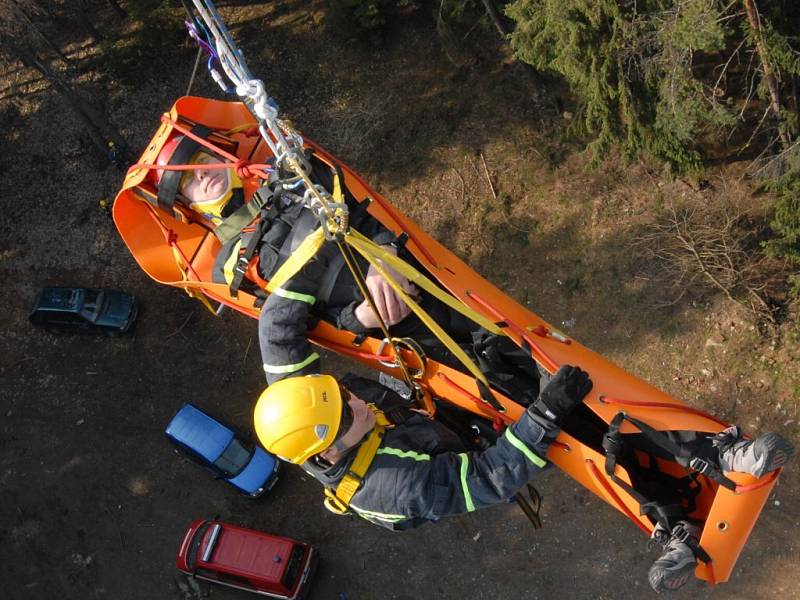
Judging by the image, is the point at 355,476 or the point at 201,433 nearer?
the point at 355,476

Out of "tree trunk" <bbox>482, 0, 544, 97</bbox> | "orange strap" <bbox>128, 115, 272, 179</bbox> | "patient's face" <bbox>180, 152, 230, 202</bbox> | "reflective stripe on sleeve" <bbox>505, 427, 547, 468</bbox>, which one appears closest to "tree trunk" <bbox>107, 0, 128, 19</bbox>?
"tree trunk" <bbox>482, 0, 544, 97</bbox>

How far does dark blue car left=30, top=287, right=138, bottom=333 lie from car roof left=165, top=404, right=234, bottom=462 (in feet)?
7.70

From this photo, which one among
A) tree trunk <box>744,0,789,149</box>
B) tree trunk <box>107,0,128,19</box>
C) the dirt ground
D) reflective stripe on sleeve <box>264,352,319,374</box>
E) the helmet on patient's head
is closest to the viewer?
reflective stripe on sleeve <box>264,352,319,374</box>

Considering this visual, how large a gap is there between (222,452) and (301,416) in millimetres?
5862

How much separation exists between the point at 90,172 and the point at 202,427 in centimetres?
576

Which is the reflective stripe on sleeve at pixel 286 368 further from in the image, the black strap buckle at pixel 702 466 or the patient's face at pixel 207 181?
the black strap buckle at pixel 702 466

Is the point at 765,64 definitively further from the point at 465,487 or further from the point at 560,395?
the point at 465,487

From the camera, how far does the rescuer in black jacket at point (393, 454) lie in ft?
14.4

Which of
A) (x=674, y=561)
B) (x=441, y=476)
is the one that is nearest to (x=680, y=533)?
(x=674, y=561)

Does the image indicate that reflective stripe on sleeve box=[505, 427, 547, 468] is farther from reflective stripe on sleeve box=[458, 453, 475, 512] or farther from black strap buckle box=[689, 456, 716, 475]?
black strap buckle box=[689, 456, 716, 475]

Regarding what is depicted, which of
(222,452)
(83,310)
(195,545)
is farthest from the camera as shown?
(83,310)

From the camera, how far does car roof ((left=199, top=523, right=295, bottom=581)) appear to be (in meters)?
9.09

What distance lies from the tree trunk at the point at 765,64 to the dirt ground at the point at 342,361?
2209 mm

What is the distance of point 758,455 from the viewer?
14.4ft
